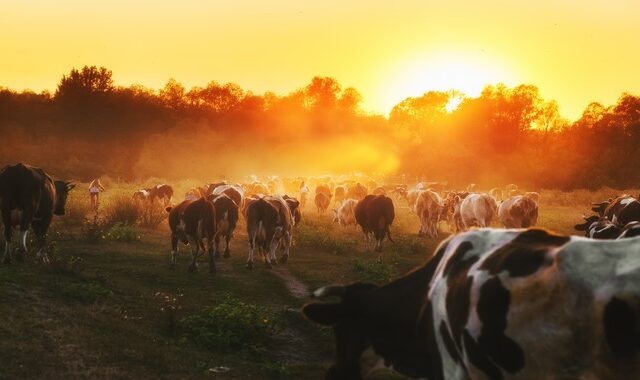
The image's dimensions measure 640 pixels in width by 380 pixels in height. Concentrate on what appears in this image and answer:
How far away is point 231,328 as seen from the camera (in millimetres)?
9781

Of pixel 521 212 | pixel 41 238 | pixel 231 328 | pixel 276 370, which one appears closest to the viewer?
pixel 276 370

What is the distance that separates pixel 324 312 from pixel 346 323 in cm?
25

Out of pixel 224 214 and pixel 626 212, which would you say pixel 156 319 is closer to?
pixel 224 214

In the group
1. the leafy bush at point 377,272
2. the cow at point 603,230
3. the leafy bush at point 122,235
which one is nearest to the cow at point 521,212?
the cow at point 603,230

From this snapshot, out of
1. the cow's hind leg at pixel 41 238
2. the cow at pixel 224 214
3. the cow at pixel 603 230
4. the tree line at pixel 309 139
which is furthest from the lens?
the tree line at pixel 309 139

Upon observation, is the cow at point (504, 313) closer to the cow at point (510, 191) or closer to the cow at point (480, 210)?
the cow at point (480, 210)

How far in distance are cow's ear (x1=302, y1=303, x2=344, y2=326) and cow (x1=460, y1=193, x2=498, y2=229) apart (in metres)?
21.5

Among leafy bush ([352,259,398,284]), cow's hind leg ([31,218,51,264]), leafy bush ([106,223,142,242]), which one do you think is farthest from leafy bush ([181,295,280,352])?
leafy bush ([106,223,142,242])

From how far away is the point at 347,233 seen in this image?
28.4 metres

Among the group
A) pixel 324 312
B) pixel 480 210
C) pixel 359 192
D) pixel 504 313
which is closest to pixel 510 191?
pixel 359 192

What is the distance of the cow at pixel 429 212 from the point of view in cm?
2839

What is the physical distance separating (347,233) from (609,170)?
4682 centimetres

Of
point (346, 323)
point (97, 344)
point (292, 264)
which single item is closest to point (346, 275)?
point (292, 264)

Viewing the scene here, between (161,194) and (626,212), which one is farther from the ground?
(626,212)
